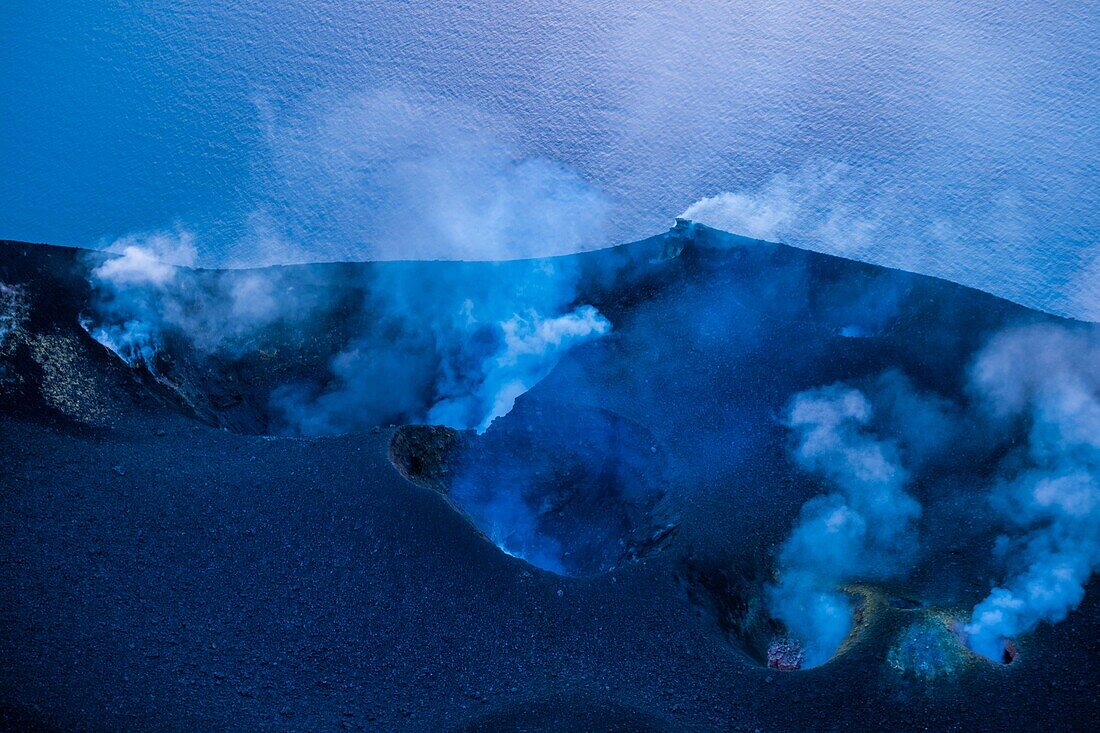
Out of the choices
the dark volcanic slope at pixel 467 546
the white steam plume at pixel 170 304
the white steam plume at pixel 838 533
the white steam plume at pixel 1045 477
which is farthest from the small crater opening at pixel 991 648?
the white steam plume at pixel 170 304

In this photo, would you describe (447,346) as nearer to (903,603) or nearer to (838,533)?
(838,533)

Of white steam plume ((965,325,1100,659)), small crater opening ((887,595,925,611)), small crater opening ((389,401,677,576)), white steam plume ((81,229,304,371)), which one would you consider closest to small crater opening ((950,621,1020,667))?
white steam plume ((965,325,1100,659))

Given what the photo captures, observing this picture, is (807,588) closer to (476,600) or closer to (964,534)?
(964,534)

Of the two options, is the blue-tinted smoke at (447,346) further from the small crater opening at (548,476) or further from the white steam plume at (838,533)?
the white steam plume at (838,533)

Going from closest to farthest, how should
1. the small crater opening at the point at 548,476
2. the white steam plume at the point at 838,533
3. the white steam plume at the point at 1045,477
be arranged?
1. the white steam plume at the point at 1045,477
2. the white steam plume at the point at 838,533
3. the small crater opening at the point at 548,476

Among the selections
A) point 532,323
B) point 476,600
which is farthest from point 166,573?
point 532,323

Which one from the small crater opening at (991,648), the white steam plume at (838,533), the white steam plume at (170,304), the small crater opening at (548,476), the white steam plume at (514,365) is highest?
the white steam plume at (170,304)

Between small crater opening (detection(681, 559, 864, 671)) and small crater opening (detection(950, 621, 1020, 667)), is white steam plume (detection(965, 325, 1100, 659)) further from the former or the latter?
small crater opening (detection(681, 559, 864, 671))
